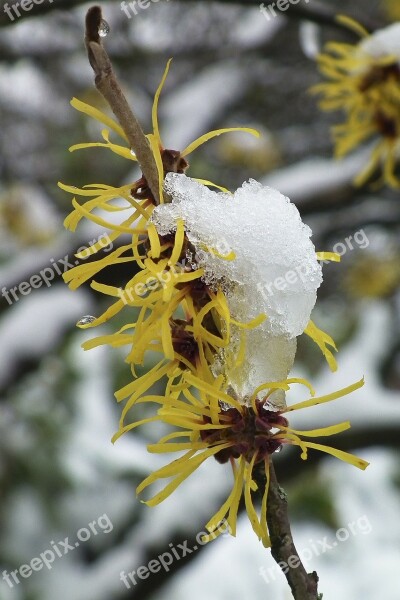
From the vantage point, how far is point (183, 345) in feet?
1.42

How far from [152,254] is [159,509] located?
3.73 feet

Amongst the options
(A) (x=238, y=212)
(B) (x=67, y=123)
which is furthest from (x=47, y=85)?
(A) (x=238, y=212)

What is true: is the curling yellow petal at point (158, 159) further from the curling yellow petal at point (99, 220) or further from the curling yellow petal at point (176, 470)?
the curling yellow petal at point (176, 470)

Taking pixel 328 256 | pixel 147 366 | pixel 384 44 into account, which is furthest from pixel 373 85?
pixel 147 366

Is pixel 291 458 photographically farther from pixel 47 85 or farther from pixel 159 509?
pixel 47 85

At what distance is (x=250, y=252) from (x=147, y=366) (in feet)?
4.98

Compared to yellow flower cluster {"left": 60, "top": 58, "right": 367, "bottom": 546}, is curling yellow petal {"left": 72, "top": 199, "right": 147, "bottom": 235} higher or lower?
higher

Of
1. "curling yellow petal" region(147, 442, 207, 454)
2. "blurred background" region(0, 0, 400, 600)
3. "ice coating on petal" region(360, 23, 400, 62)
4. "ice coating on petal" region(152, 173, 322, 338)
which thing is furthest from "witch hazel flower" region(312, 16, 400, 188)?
"curling yellow petal" region(147, 442, 207, 454)

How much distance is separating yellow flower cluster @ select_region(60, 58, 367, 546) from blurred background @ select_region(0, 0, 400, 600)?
2.04ft

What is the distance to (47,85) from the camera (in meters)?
2.61

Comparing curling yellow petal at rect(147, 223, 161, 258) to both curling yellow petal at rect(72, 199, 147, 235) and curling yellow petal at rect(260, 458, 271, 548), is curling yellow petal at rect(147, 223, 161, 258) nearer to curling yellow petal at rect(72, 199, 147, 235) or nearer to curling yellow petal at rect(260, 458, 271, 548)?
curling yellow petal at rect(72, 199, 147, 235)

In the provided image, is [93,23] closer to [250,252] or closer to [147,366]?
[250,252]

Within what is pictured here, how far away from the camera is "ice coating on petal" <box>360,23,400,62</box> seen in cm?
102

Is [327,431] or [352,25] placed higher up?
[352,25]
